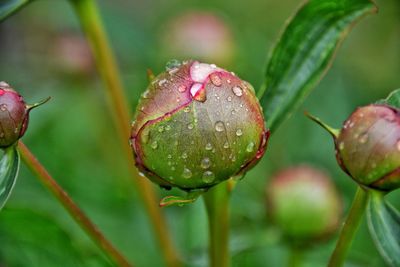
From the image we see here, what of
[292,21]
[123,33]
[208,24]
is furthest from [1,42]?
[292,21]

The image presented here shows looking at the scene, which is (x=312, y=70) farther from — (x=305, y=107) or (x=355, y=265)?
(x=305, y=107)

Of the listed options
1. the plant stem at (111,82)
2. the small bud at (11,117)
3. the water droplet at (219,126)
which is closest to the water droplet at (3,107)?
the small bud at (11,117)

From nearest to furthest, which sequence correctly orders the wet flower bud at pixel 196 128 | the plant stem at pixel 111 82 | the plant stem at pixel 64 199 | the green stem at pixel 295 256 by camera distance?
1. the wet flower bud at pixel 196 128
2. the plant stem at pixel 64 199
3. the plant stem at pixel 111 82
4. the green stem at pixel 295 256

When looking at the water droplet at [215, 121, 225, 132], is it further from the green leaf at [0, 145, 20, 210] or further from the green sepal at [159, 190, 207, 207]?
the green leaf at [0, 145, 20, 210]

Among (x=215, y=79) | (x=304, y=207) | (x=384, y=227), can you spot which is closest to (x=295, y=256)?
(x=304, y=207)

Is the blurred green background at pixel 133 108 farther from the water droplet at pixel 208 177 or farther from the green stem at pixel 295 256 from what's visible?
the water droplet at pixel 208 177
